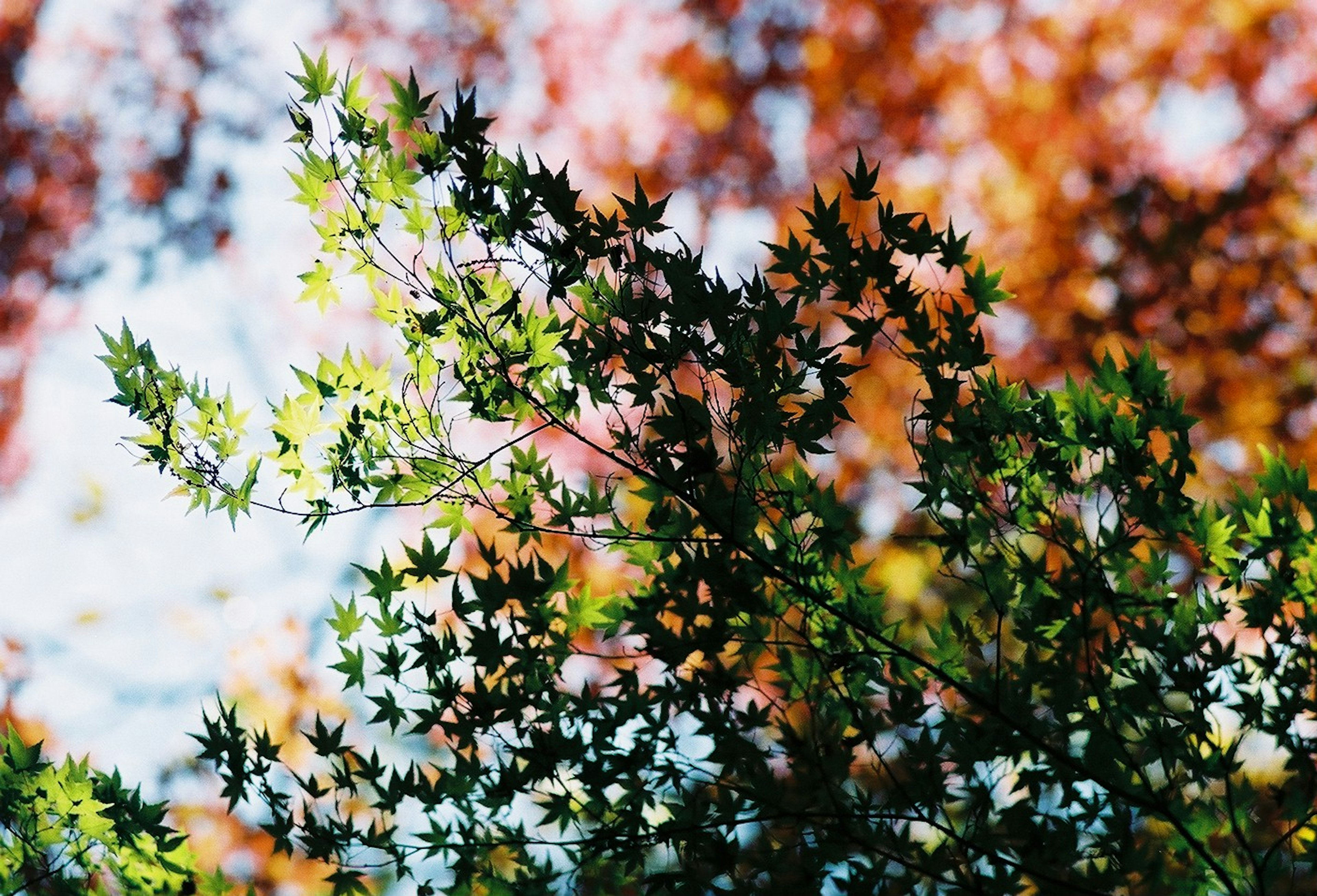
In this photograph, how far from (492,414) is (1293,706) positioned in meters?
1.47

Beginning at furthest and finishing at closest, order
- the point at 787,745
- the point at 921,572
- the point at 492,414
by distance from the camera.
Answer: the point at 921,572 < the point at 492,414 < the point at 787,745

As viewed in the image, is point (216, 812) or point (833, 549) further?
point (216, 812)

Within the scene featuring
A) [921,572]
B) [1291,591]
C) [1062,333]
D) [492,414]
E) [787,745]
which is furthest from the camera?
[1062,333]

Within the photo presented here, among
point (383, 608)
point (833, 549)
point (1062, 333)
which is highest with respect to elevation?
point (1062, 333)

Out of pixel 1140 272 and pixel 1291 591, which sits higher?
pixel 1140 272

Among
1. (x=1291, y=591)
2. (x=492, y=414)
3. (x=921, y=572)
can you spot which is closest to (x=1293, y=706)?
(x=1291, y=591)

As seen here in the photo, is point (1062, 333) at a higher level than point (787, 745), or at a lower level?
higher

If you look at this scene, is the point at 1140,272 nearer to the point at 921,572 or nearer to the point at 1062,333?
the point at 1062,333

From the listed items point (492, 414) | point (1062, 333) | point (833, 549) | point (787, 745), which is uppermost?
point (1062, 333)

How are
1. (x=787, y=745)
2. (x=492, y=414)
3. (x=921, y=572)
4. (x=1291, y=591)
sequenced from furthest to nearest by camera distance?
(x=921, y=572), (x=492, y=414), (x=1291, y=591), (x=787, y=745)

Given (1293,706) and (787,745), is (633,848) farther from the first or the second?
(1293,706)

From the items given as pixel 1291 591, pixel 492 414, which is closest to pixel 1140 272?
pixel 1291 591

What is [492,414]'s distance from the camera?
1638 mm

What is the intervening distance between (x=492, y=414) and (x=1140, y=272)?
3.79m
